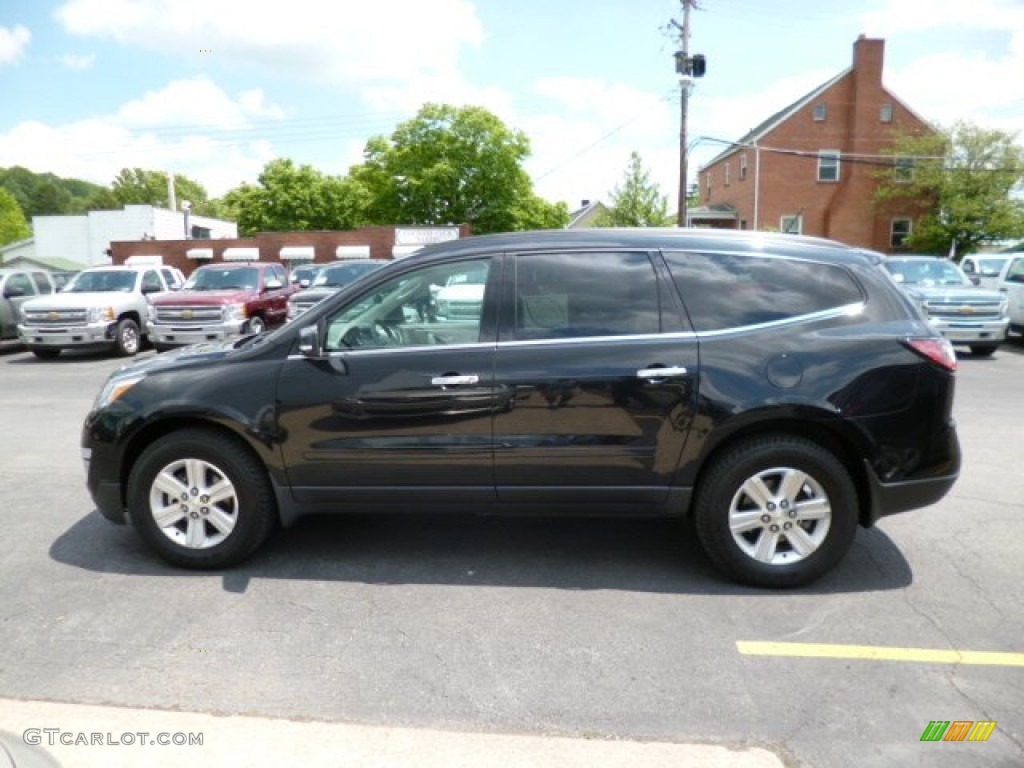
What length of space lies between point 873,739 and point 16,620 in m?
3.78

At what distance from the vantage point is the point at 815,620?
11.9ft

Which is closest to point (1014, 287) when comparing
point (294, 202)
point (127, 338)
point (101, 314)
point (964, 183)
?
point (127, 338)

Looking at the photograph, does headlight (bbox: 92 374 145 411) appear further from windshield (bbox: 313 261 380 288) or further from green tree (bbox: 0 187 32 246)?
green tree (bbox: 0 187 32 246)

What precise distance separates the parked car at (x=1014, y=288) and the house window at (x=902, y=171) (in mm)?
21065

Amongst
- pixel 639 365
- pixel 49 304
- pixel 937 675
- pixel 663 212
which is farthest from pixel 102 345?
pixel 663 212

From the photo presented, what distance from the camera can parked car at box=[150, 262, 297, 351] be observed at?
45.8ft

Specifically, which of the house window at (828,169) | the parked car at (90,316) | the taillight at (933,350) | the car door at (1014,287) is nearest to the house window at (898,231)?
the house window at (828,169)

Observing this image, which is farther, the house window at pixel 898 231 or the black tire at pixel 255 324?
the house window at pixel 898 231

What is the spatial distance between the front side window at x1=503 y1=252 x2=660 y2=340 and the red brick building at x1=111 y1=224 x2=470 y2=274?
102 ft

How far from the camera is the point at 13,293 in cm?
1608

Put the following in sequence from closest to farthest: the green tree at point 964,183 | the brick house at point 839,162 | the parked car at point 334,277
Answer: the parked car at point 334,277
the green tree at point 964,183
the brick house at point 839,162

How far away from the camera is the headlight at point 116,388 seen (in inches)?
164

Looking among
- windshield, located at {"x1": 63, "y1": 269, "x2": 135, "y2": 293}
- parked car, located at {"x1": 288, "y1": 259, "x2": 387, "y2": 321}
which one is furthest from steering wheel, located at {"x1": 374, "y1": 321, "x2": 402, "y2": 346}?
windshield, located at {"x1": 63, "y1": 269, "x2": 135, "y2": 293}

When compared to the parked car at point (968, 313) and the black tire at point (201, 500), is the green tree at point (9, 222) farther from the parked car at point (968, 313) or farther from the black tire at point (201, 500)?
the black tire at point (201, 500)
